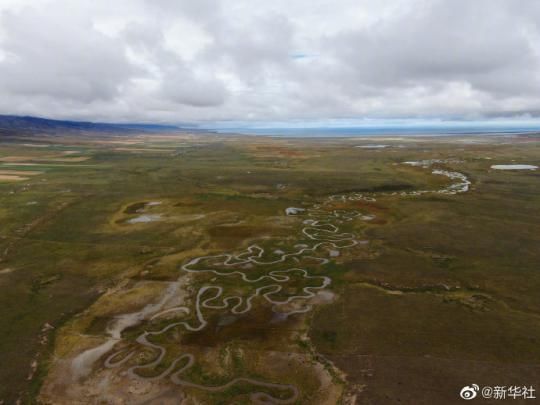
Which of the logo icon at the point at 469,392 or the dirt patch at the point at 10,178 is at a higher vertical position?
the dirt patch at the point at 10,178

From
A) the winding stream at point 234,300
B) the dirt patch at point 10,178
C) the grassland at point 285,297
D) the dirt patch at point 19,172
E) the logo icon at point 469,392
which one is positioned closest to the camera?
the logo icon at point 469,392

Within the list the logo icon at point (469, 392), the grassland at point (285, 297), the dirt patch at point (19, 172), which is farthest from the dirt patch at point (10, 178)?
the logo icon at point (469, 392)

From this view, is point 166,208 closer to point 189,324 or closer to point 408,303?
point 189,324

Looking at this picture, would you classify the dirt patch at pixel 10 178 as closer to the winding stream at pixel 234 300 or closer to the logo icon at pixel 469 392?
the winding stream at pixel 234 300

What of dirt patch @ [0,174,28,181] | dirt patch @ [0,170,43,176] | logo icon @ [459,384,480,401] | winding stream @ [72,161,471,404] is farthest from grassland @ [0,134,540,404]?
dirt patch @ [0,170,43,176]

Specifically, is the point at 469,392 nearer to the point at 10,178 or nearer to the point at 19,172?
the point at 10,178

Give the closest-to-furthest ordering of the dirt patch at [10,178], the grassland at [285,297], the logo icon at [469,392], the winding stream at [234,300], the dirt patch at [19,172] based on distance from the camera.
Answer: the logo icon at [469,392] → the grassland at [285,297] → the winding stream at [234,300] → the dirt patch at [10,178] → the dirt patch at [19,172]

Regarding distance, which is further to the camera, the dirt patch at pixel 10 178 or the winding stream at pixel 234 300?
the dirt patch at pixel 10 178
